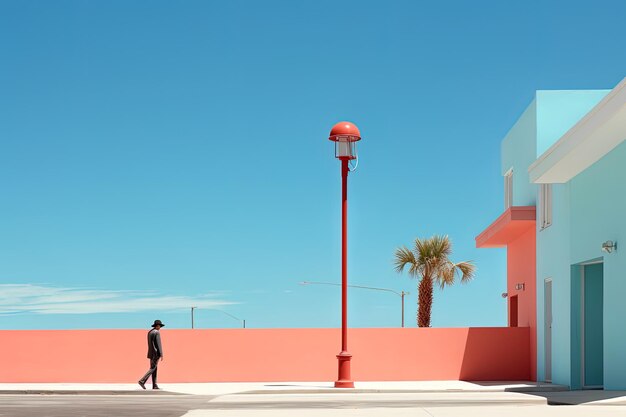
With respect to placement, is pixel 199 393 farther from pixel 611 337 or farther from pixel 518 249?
pixel 518 249

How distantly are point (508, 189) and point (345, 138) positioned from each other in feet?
29.6

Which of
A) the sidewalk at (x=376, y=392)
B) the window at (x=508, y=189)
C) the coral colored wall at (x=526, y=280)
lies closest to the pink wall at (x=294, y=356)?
the coral colored wall at (x=526, y=280)

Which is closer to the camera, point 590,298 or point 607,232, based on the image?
Answer: point 607,232

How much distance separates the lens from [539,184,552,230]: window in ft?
86.1

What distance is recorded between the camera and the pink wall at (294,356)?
96.6ft

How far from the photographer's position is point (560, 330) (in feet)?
81.7

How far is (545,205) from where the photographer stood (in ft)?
87.7

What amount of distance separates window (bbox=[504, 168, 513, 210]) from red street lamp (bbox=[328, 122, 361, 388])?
7982 millimetres

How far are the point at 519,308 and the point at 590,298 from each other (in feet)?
24.3

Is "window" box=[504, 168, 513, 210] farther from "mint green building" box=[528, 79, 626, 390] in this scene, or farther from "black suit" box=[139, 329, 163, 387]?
"black suit" box=[139, 329, 163, 387]

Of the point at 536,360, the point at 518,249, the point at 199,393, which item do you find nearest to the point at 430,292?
the point at 518,249

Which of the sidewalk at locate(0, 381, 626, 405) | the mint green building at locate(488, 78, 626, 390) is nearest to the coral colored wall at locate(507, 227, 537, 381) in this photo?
the mint green building at locate(488, 78, 626, 390)

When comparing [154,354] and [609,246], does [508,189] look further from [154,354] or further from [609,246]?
[154,354]

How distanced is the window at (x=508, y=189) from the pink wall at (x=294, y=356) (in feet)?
15.5
